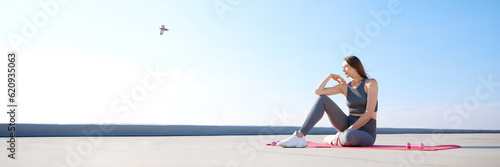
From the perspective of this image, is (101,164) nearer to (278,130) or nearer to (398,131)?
(278,130)

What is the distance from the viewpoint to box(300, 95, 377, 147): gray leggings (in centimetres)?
462

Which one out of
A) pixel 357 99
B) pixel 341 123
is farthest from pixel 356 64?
pixel 341 123

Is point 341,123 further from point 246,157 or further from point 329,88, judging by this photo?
point 246,157

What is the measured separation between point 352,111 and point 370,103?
1.33 ft

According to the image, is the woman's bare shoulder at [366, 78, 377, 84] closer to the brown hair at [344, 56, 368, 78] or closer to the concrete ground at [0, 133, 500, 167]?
the brown hair at [344, 56, 368, 78]

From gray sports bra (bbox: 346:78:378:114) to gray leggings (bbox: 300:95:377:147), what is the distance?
0.38 ft

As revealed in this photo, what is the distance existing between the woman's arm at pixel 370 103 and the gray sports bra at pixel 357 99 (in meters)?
0.11

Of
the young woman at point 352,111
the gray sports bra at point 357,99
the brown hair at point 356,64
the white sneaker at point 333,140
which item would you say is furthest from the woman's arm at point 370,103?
the white sneaker at point 333,140

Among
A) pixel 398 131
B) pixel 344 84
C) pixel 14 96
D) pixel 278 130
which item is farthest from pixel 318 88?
pixel 398 131

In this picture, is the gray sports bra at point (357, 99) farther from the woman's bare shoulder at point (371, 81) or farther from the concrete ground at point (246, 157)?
the concrete ground at point (246, 157)

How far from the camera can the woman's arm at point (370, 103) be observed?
177 inches

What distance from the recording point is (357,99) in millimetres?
4734

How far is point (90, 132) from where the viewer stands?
10.5 metres

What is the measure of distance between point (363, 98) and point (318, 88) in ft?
2.07
